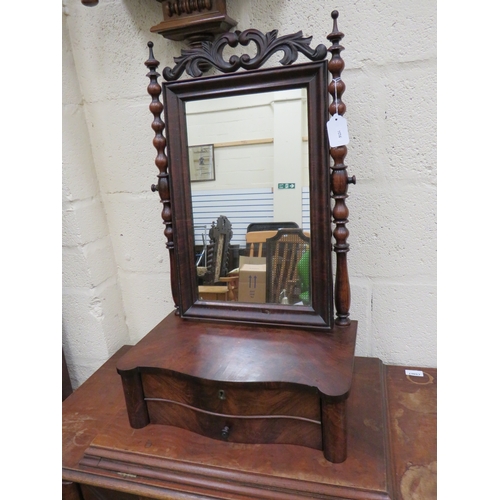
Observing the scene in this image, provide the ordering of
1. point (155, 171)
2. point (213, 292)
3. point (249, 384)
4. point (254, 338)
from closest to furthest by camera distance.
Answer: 1. point (249, 384)
2. point (254, 338)
3. point (213, 292)
4. point (155, 171)

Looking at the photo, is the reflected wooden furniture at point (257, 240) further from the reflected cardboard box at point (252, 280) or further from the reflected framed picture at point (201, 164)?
the reflected framed picture at point (201, 164)

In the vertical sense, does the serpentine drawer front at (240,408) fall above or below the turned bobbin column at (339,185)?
below

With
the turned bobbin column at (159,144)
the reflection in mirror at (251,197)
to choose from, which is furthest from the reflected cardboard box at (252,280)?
the turned bobbin column at (159,144)

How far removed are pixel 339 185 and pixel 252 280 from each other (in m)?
0.27

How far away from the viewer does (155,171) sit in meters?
0.93

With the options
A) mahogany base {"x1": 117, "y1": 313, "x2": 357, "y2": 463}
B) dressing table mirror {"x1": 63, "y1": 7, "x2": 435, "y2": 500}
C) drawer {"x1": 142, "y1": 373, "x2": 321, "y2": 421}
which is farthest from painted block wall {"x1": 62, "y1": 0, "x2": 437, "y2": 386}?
drawer {"x1": 142, "y1": 373, "x2": 321, "y2": 421}

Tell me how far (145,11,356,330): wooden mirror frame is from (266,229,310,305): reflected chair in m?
0.02

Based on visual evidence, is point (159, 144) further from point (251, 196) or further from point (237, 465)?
point (237, 465)

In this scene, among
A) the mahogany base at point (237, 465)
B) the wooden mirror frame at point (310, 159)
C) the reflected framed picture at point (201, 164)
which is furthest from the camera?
the reflected framed picture at point (201, 164)

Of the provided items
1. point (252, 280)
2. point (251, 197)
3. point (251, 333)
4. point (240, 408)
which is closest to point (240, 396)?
point (240, 408)

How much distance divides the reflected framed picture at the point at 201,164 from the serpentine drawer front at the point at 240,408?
16.2 inches

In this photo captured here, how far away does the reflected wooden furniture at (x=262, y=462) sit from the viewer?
22.2 inches

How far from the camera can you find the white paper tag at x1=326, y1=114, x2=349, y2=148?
65 centimetres

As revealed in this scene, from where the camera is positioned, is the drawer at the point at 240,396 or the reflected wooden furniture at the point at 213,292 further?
the reflected wooden furniture at the point at 213,292
